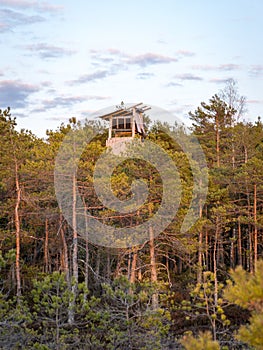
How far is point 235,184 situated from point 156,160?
7743mm

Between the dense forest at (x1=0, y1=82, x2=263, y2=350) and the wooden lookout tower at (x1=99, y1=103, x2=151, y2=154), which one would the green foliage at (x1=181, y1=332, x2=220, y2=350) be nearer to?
the dense forest at (x1=0, y1=82, x2=263, y2=350)

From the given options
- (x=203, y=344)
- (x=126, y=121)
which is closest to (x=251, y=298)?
(x=203, y=344)

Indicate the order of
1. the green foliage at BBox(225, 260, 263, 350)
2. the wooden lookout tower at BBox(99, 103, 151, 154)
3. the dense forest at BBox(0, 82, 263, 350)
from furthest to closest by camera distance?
the wooden lookout tower at BBox(99, 103, 151, 154) → the dense forest at BBox(0, 82, 263, 350) → the green foliage at BBox(225, 260, 263, 350)

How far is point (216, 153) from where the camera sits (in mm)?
31328

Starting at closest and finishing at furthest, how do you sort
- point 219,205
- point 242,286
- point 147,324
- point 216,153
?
point 242,286 → point 147,324 → point 219,205 → point 216,153

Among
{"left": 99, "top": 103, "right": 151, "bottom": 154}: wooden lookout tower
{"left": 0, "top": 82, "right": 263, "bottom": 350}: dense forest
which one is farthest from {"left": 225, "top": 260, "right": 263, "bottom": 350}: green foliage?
{"left": 99, "top": 103, "right": 151, "bottom": 154}: wooden lookout tower

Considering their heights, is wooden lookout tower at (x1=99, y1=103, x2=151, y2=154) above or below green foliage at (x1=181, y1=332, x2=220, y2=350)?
above

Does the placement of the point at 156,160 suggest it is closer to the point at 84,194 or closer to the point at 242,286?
the point at 84,194

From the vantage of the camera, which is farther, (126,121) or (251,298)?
(126,121)

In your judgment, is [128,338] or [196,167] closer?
[128,338]

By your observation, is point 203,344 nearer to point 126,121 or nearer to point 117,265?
point 117,265

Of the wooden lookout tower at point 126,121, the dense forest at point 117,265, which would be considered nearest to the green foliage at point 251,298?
the dense forest at point 117,265

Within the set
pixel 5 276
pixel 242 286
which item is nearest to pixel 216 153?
pixel 5 276

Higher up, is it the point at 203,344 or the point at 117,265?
the point at 203,344
